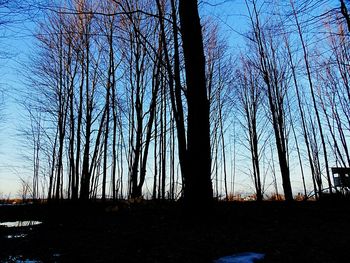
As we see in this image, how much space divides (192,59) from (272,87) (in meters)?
7.38

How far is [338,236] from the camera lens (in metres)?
2.28

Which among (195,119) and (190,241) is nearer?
(190,241)

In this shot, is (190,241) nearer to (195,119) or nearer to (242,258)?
(242,258)

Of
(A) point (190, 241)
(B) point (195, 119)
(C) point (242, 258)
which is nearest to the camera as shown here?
(C) point (242, 258)

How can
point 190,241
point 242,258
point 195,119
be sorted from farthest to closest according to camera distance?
point 195,119 → point 190,241 → point 242,258

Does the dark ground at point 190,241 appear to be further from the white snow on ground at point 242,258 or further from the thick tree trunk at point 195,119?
the thick tree trunk at point 195,119

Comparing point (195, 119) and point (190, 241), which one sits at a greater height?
point (195, 119)

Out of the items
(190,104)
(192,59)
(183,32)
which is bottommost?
(190,104)

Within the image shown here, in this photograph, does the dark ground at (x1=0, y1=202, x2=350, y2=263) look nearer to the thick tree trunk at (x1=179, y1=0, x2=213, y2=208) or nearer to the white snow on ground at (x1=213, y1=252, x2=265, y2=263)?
the white snow on ground at (x1=213, y1=252, x2=265, y2=263)

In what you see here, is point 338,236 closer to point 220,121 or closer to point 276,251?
point 276,251

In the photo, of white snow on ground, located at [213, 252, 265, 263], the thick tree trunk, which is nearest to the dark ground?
white snow on ground, located at [213, 252, 265, 263]

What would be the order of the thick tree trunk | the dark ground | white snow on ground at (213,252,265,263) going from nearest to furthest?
white snow on ground at (213,252,265,263), the dark ground, the thick tree trunk

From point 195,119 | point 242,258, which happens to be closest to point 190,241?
point 242,258

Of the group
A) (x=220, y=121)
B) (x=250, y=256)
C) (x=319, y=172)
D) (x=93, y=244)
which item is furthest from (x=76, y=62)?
(x=319, y=172)
